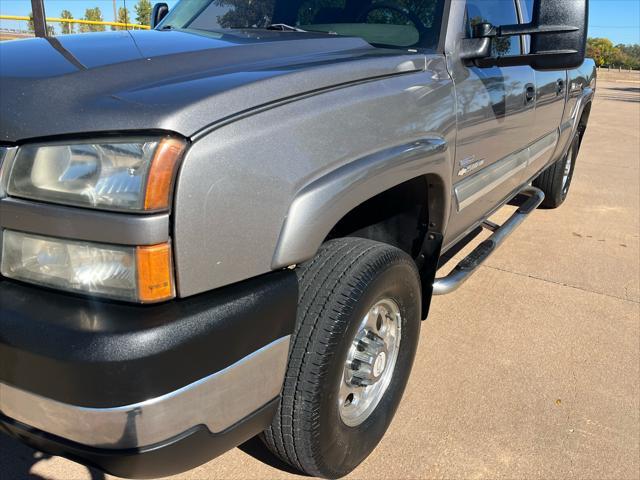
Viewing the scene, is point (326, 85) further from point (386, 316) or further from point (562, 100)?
point (562, 100)

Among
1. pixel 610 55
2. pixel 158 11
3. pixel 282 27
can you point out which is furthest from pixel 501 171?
pixel 610 55

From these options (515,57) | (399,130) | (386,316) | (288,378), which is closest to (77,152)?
(288,378)

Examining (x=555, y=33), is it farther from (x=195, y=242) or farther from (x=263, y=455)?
(x=263, y=455)

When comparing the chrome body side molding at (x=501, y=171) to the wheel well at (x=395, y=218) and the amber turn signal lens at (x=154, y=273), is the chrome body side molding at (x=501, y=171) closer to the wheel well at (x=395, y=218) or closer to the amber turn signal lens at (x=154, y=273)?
the wheel well at (x=395, y=218)

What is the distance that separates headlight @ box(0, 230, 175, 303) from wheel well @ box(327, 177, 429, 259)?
1041mm

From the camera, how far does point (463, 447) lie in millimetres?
2252

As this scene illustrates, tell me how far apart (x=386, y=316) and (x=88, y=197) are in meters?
1.24

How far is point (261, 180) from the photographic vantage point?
137 cm

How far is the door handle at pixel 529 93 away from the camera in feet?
10.1

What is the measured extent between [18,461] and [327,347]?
4.36 ft

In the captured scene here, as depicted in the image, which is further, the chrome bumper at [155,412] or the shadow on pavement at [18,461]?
the shadow on pavement at [18,461]

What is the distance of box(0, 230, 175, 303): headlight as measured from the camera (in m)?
1.27

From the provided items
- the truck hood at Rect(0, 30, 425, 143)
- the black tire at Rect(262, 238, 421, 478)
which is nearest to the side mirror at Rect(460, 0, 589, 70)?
the truck hood at Rect(0, 30, 425, 143)

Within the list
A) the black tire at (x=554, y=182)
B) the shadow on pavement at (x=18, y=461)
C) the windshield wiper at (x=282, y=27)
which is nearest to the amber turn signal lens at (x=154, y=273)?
the shadow on pavement at (x=18, y=461)
